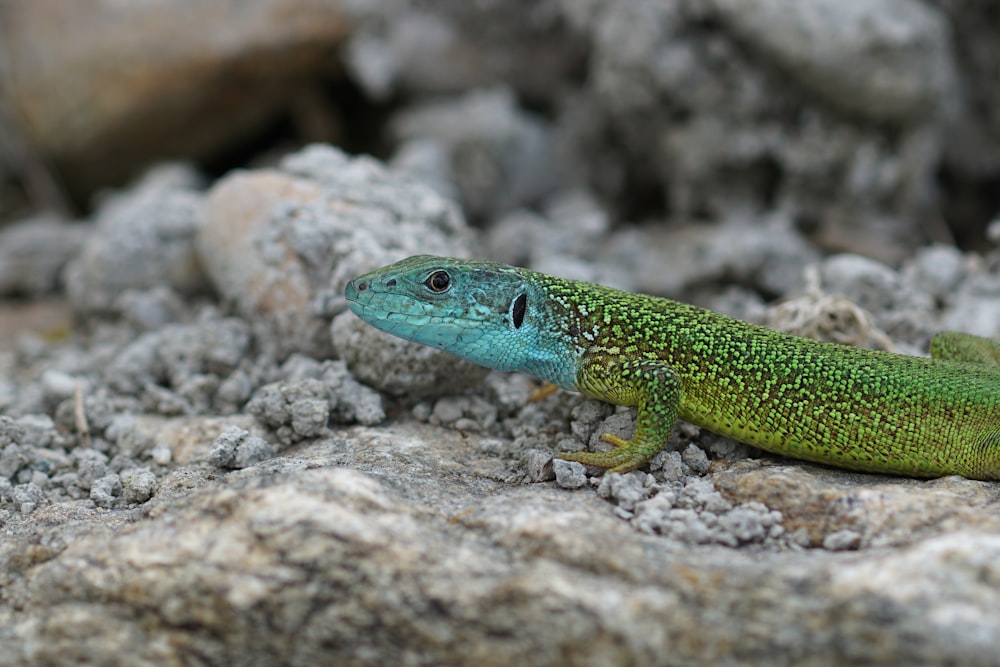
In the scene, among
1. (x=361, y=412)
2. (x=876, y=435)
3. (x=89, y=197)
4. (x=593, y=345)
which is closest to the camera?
(x=876, y=435)

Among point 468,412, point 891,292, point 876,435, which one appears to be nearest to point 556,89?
point 891,292

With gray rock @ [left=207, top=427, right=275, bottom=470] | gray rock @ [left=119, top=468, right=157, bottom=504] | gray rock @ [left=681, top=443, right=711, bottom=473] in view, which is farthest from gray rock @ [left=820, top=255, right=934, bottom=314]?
gray rock @ [left=119, top=468, right=157, bottom=504]

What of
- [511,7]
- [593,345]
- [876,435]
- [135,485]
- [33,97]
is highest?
[511,7]

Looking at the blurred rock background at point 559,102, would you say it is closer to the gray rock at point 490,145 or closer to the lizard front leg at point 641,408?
the gray rock at point 490,145

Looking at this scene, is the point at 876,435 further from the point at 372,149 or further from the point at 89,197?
the point at 89,197

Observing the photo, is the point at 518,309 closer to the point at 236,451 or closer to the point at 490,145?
the point at 236,451

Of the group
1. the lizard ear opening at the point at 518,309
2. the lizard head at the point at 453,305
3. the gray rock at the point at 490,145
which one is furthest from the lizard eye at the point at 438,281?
the gray rock at the point at 490,145
